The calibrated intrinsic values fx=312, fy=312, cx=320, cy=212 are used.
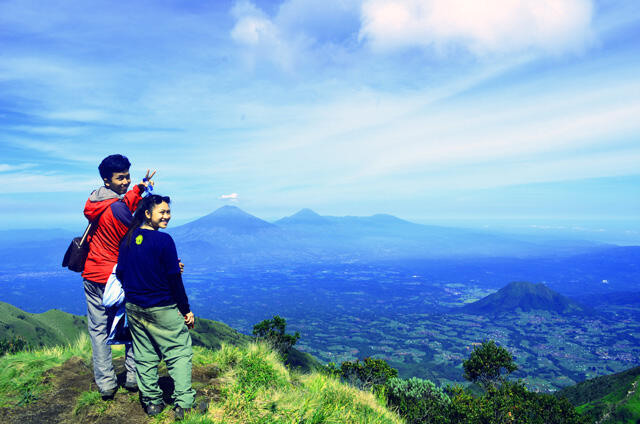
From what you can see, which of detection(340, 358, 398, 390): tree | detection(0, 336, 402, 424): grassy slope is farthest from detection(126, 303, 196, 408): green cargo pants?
detection(340, 358, 398, 390): tree

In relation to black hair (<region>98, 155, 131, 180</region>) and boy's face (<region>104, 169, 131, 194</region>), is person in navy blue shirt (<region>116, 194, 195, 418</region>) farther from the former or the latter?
black hair (<region>98, 155, 131, 180</region>)

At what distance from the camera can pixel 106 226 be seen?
502 cm

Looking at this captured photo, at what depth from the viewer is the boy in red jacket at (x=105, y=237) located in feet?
16.4

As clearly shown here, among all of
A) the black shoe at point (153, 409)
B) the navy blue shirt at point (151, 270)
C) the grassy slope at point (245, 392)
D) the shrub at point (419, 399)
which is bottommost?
the shrub at point (419, 399)

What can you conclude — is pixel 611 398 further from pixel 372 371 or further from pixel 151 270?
pixel 151 270

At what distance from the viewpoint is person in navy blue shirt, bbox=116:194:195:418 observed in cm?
456

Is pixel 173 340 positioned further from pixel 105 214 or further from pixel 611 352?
pixel 611 352

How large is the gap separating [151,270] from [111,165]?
1.98 m

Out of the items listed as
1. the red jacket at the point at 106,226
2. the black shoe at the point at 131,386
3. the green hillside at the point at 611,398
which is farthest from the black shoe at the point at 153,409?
the green hillside at the point at 611,398

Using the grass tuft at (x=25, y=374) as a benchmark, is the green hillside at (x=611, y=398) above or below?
below

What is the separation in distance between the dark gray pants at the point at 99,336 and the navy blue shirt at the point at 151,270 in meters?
0.95

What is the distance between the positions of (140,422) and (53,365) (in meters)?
3.42

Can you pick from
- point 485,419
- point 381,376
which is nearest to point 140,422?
point 485,419

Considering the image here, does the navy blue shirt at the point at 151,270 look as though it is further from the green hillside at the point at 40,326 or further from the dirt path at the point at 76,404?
the green hillside at the point at 40,326
